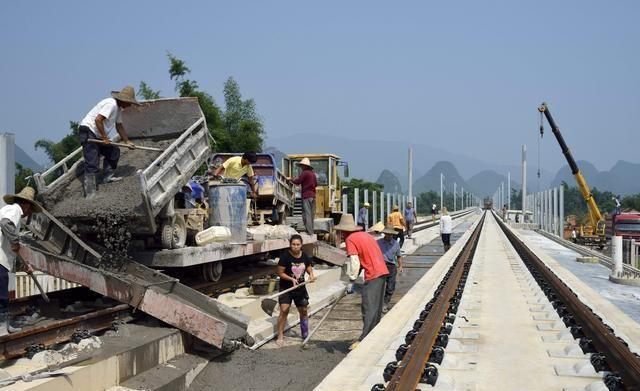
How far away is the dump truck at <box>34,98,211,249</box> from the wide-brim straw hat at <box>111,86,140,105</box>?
2.80 feet

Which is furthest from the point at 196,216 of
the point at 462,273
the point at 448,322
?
the point at 462,273

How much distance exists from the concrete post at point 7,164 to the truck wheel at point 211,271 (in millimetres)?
3073

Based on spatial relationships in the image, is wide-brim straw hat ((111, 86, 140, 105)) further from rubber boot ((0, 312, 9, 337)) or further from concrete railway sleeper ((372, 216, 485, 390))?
concrete railway sleeper ((372, 216, 485, 390))

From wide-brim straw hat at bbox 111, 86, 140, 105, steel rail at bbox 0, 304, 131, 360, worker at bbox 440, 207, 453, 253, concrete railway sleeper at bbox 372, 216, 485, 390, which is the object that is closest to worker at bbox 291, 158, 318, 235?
concrete railway sleeper at bbox 372, 216, 485, 390

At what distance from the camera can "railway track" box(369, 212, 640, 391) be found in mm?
5262

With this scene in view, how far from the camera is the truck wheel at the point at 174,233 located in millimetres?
8742

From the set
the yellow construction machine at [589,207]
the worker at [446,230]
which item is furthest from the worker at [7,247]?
the yellow construction machine at [589,207]

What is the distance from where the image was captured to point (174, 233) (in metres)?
9.00

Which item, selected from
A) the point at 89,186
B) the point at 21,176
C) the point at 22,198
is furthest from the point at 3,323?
the point at 21,176

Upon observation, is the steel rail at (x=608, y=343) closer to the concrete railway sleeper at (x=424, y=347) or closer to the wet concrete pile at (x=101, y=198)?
the concrete railway sleeper at (x=424, y=347)

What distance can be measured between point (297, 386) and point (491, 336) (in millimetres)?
2280

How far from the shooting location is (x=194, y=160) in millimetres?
9984

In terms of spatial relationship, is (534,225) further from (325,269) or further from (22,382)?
(22,382)

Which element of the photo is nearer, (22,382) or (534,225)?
(22,382)
